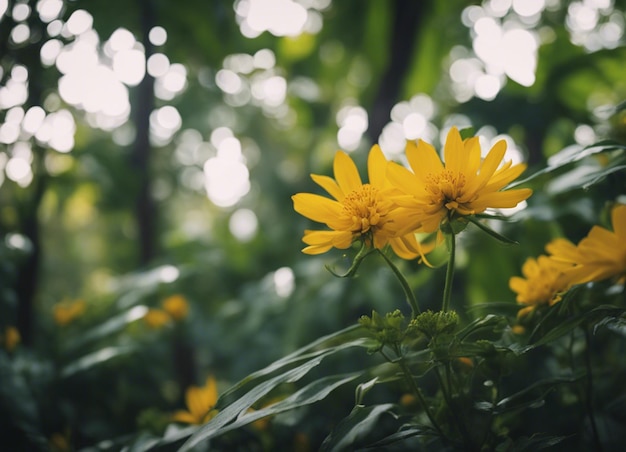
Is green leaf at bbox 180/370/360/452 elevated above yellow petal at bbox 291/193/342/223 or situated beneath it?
situated beneath

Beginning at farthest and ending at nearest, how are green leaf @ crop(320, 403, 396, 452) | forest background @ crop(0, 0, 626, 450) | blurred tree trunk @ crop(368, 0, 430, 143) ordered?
blurred tree trunk @ crop(368, 0, 430, 143), forest background @ crop(0, 0, 626, 450), green leaf @ crop(320, 403, 396, 452)

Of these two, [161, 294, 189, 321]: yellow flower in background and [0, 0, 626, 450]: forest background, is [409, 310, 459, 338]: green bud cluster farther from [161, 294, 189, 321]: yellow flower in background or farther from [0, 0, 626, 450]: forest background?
[161, 294, 189, 321]: yellow flower in background

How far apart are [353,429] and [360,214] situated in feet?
0.62

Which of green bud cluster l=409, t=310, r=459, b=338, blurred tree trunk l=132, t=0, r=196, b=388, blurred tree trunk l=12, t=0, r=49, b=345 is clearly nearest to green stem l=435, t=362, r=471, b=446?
green bud cluster l=409, t=310, r=459, b=338

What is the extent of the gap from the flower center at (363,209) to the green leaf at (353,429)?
16cm

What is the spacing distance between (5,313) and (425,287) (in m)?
0.82

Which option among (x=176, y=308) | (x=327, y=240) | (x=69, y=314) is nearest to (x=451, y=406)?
(x=327, y=240)

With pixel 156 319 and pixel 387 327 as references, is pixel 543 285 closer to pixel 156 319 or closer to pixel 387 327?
pixel 387 327

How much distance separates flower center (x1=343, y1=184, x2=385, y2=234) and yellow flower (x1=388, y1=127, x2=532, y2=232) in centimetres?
2

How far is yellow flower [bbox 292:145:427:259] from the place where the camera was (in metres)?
0.42

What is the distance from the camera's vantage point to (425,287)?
991 mm

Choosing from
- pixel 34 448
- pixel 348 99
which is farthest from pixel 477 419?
pixel 348 99

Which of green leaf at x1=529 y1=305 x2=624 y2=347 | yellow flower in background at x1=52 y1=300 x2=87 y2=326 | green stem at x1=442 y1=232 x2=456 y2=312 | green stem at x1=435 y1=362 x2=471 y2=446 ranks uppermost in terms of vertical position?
yellow flower in background at x1=52 y1=300 x2=87 y2=326

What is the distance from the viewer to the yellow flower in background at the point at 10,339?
3.11 ft
